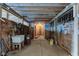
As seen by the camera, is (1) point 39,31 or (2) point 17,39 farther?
(1) point 39,31

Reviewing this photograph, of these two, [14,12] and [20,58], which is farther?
[14,12]

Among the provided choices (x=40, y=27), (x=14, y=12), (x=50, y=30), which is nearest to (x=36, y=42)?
(x=40, y=27)

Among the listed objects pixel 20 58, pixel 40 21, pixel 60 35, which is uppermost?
pixel 40 21

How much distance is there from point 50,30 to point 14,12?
3.38ft

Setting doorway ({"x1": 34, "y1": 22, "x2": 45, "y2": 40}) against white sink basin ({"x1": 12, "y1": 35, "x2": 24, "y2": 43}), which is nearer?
white sink basin ({"x1": 12, "y1": 35, "x2": 24, "y2": 43})

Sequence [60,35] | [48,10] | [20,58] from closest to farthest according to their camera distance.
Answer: [20,58]
[48,10]
[60,35]

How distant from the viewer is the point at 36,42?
11.0ft

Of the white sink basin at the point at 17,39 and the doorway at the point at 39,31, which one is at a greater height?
the doorway at the point at 39,31

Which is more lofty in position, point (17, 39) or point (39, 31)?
point (39, 31)

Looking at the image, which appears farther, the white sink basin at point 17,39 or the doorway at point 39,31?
the doorway at point 39,31

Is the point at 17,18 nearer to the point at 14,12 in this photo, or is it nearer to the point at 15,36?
the point at 14,12

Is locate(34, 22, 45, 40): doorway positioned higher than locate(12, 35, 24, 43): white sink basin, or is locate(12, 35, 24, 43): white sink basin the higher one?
locate(34, 22, 45, 40): doorway

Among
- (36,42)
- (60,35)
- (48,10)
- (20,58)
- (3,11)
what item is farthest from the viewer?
(60,35)

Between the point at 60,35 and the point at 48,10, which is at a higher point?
the point at 48,10
